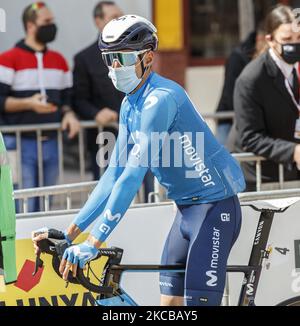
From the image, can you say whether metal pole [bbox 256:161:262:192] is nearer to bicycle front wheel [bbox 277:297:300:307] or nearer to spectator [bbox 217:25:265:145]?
bicycle front wheel [bbox 277:297:300:307]

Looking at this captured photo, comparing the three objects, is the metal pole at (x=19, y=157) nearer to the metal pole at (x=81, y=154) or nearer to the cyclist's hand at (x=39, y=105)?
the cyclist's hand at (x=39, y=105)

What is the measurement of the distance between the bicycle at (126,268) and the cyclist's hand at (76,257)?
0.21ft

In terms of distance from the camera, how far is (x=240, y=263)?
670 centimetres

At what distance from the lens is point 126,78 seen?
560 cm

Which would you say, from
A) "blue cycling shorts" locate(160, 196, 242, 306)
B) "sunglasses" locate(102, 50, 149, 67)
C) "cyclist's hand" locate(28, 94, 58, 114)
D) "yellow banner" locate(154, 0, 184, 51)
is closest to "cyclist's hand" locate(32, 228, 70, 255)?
"blue cycling shorts" locate(160, 196, 242, 306)

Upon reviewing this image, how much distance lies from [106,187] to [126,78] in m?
0.60

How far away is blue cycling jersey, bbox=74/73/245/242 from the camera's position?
542 centimetres

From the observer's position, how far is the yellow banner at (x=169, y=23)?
12334mm

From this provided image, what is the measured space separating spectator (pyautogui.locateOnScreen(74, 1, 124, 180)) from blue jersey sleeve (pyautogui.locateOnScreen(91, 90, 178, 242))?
3.54 meters

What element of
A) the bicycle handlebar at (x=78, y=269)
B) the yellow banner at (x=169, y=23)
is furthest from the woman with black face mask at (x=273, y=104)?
the yellow banner at (x=169, y=23)

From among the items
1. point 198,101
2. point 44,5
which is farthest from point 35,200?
point 198,101

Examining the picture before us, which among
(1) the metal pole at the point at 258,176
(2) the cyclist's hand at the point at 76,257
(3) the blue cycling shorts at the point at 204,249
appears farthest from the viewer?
(1) the metal pole at the point at 258,176

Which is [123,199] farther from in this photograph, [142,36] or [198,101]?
[198,101]
